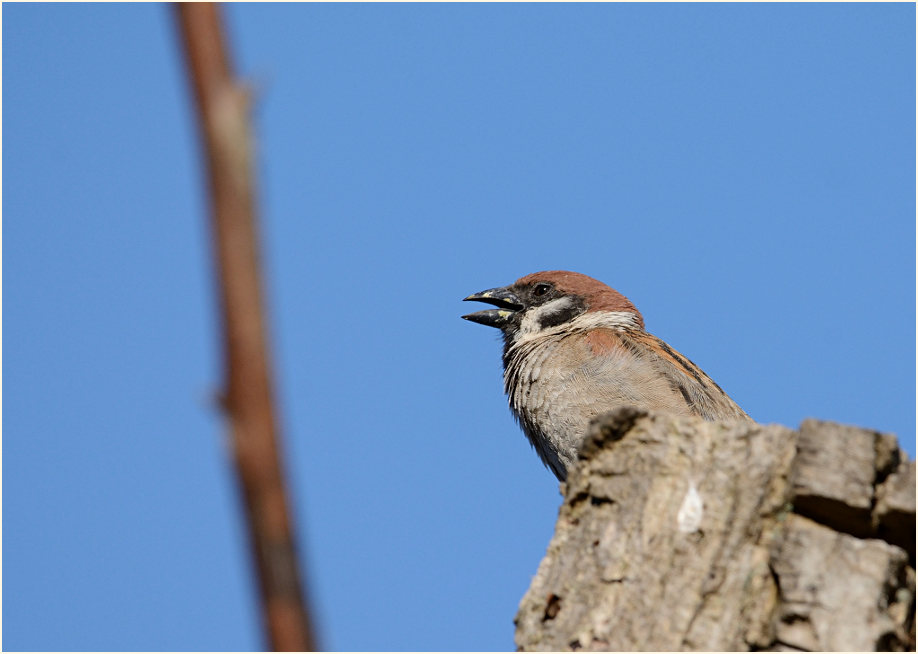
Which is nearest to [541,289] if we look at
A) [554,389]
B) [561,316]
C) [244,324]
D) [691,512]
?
[561,316]

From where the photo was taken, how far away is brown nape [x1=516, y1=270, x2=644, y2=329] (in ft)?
27.1

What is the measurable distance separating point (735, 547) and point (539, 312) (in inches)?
200

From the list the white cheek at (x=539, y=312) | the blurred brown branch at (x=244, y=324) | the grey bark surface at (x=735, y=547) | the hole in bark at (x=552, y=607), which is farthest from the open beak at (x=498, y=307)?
the blurred brown branch at (x=244, y=324)

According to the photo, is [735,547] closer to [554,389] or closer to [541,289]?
[554,389]

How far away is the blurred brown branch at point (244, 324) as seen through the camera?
3.02ft

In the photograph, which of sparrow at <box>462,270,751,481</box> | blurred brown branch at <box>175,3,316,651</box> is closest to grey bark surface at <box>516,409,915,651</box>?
blurred brown branch at <box>175,3,316,651</box>

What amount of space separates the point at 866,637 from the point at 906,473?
1.98 feet

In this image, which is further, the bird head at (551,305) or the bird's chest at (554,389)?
the bird head at (551,305)

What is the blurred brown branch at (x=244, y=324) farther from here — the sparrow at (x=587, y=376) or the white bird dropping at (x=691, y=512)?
the sparrow at (x=587, y=376)

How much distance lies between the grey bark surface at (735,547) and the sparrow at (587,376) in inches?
104

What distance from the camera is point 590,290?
8328 millimetres

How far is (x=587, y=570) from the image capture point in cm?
343

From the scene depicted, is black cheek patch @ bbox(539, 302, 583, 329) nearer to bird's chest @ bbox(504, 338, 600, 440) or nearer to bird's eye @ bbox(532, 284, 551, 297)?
bird's eye @ bbox(532, 284, 551, 297)

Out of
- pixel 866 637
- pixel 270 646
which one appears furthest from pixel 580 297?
pixel 270 646
